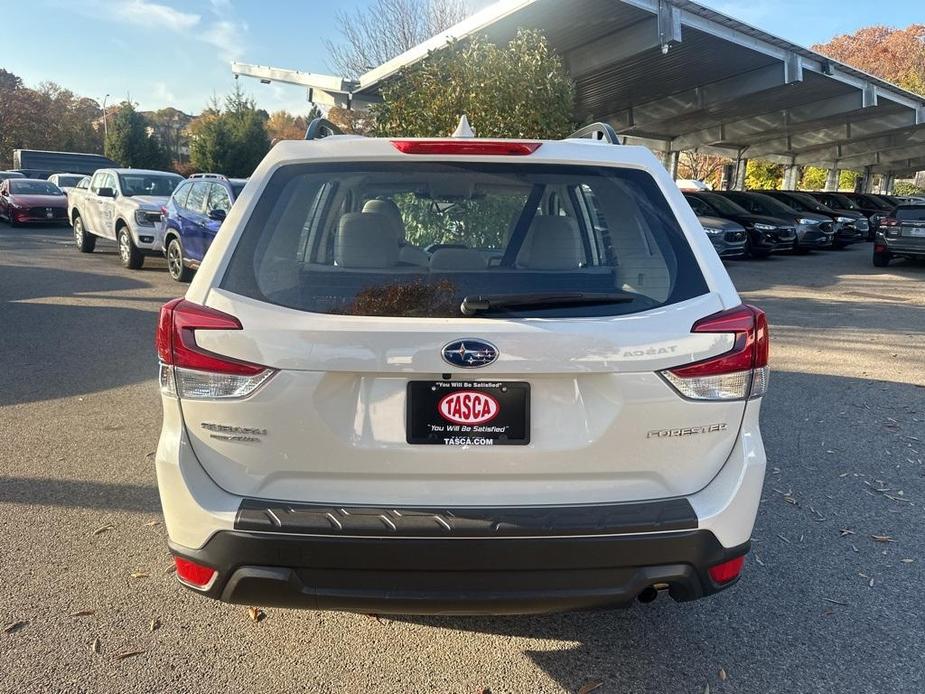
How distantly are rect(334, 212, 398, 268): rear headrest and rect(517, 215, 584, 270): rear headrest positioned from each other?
48 cm

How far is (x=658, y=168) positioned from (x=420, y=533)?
59.2 inches

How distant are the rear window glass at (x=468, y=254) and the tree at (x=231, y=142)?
123 feet

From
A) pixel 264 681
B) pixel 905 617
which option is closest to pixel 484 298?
pixel 264 681

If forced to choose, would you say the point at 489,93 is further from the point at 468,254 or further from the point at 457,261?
the point at 457,261

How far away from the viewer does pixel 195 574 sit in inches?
90.7

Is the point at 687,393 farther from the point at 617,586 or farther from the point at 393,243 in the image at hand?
the point at 393,243

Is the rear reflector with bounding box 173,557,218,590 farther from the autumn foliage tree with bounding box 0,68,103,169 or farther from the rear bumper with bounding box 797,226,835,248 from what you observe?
the autumn foliage tree with bounding box 0,68,103,169

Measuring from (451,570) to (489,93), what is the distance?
8147mm

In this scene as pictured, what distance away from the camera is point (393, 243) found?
270 cm

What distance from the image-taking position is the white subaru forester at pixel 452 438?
2.13 meters

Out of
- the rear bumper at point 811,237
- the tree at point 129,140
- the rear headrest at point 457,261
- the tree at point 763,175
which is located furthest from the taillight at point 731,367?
the tree at point 763,175

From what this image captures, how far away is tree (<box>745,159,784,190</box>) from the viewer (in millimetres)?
52722

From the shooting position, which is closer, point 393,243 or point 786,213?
point 393,243

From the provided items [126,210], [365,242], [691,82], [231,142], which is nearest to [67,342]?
[365,242]
